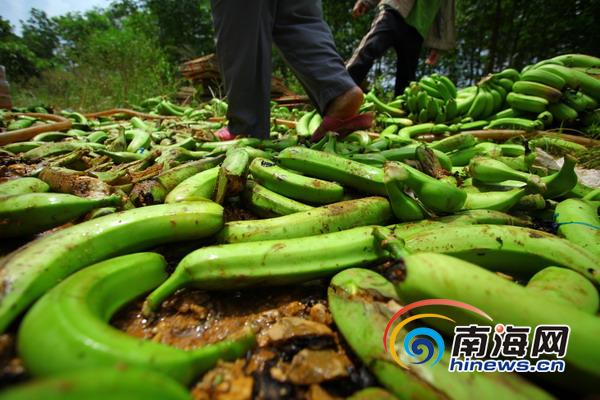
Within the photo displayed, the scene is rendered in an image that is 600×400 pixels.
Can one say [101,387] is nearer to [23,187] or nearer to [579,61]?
[23,187]

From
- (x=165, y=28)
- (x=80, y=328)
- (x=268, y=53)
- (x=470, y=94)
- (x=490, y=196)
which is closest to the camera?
(x=80, y=328)

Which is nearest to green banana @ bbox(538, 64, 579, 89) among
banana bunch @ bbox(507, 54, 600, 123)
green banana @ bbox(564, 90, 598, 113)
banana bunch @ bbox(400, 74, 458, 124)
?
banana bunch @ bbox(507, 54, 600, 123)

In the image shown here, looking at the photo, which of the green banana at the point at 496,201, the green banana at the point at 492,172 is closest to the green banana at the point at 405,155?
the green banana at the point at 492,172

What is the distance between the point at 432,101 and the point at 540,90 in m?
1.27

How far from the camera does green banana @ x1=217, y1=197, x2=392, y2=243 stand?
135 centimetres

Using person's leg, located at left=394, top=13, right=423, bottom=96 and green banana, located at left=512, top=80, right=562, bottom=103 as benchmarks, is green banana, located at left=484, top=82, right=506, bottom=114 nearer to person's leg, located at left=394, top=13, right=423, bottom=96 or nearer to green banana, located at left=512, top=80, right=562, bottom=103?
green banana, located at left=512, top=80, right=562, bottom=103

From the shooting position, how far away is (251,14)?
278 centimetres

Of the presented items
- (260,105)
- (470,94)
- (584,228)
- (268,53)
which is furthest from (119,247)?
(470,94)

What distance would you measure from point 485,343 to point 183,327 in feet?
3.36

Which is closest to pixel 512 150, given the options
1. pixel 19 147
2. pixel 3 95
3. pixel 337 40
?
pixel 19 147

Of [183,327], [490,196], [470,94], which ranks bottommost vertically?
[183,327]

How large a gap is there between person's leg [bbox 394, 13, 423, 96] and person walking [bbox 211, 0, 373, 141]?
9.80 feet

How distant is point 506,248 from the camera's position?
121 cm

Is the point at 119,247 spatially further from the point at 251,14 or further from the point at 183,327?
the point at 251,14
